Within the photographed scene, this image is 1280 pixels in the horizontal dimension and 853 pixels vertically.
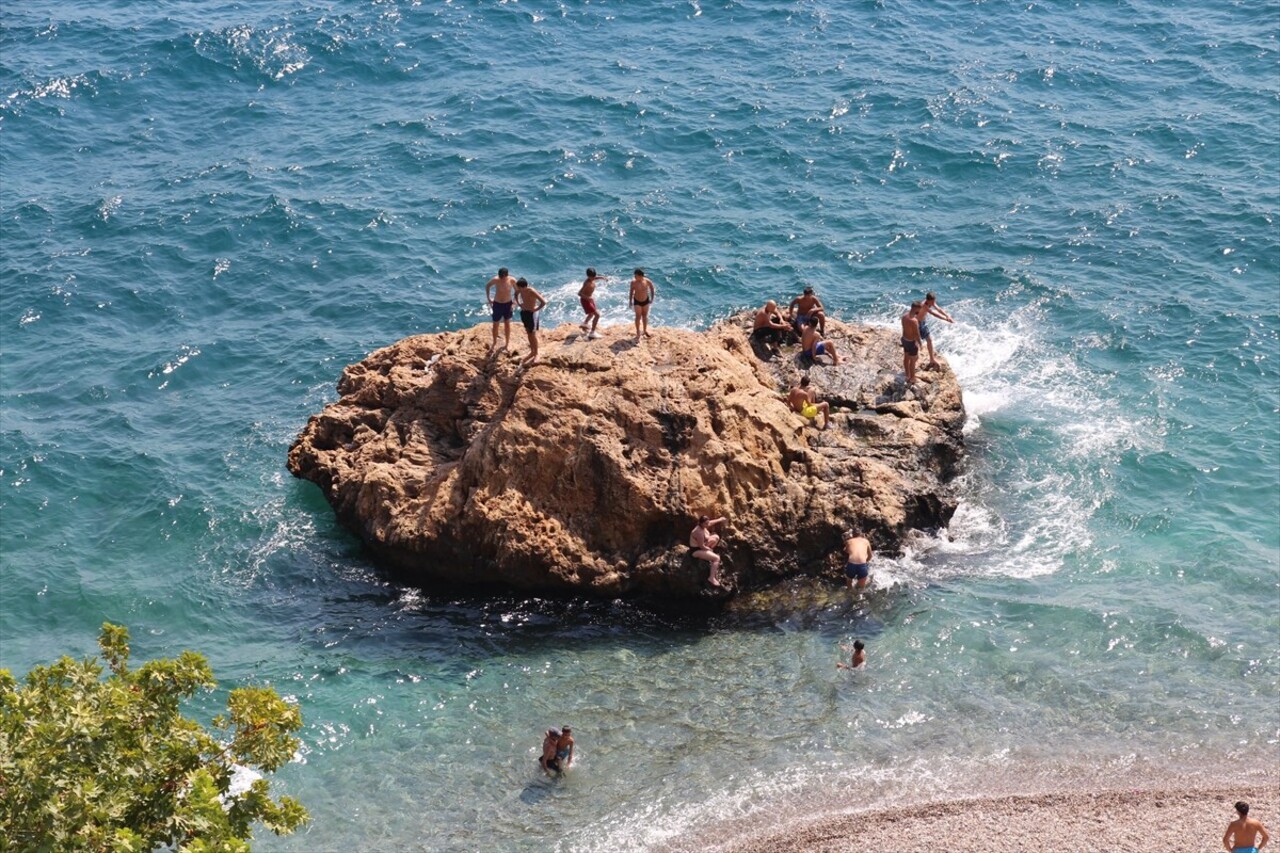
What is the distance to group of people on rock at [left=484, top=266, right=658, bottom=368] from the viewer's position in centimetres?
2706

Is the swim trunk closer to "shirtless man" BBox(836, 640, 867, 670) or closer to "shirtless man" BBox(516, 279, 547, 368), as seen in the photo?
"shirtless man" BBox(836, 640, 867, 670)

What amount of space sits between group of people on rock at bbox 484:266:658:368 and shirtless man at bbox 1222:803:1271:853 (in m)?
14.1

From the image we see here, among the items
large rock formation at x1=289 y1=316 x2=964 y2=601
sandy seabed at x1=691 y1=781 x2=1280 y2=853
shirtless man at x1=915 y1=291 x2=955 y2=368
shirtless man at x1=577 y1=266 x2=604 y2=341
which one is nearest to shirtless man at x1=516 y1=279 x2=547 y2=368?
large rock formation at x1=289 y1=316 x2=964 y2=601

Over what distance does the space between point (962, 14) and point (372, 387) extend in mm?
36275

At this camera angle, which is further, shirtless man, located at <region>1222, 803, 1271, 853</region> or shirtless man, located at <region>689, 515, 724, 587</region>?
shirtless man, located at <region>689, 515, 724, 587</region>

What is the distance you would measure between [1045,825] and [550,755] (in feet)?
26.4

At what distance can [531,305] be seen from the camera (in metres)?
27.0

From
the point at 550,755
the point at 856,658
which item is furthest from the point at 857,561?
the point at 550,755

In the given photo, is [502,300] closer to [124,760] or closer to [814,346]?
[814,346]

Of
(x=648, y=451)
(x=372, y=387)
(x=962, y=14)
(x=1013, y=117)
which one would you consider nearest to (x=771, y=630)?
(x=648, y=451)

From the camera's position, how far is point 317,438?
96.1 feet

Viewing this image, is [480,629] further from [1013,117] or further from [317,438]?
[1013,117]

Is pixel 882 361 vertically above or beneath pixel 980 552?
above

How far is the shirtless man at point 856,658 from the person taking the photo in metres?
24.2
